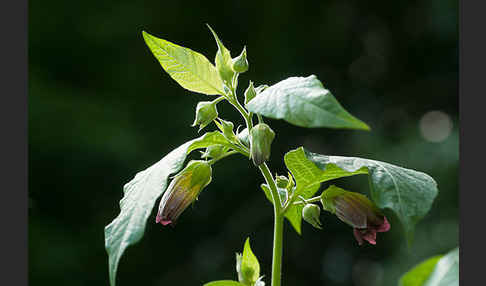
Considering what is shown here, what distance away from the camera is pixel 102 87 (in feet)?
8.54

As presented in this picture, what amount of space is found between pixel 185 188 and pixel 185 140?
6.02 feet

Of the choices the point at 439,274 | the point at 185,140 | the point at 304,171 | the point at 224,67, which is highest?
the point at 224,67

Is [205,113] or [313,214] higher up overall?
[205,113]

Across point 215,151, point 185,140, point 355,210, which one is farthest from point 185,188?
point 185,140

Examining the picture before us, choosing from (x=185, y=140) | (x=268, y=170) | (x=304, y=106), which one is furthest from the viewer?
(x=185, y=140)

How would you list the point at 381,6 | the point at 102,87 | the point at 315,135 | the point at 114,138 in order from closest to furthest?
1. the point at 114,138
2. the point at 102,87
3. the point at 315,135
4. the point at 381,6

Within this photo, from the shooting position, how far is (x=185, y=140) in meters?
2.43

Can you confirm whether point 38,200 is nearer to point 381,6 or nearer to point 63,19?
point 63,19

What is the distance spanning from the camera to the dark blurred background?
2432 mm

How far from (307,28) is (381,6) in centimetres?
55

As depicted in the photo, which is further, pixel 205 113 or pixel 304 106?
pixel 205 113

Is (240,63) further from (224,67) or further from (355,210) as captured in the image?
(355,210)

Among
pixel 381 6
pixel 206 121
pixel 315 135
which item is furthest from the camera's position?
pixel 381 6

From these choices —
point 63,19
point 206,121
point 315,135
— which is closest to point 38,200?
point 63,19
